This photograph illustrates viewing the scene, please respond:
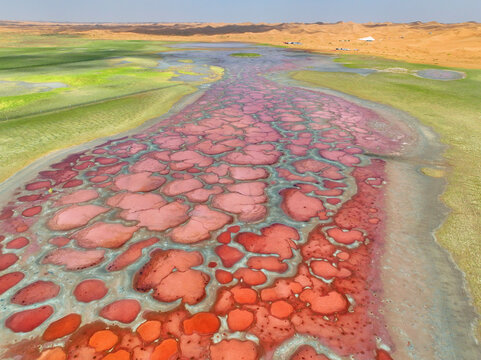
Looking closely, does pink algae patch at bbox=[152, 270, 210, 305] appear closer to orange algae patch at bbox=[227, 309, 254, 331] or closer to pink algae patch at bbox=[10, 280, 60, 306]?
orange algae patch at bbox=[227, 309, 254, 331]

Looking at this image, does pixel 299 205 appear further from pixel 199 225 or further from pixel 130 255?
pixel 130 255

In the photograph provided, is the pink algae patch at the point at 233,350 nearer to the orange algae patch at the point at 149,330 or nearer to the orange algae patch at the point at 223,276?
the orange algae patch at the point at 149,330

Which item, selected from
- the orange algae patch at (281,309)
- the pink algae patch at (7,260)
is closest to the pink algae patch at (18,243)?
the pink algae patch at (7,260)

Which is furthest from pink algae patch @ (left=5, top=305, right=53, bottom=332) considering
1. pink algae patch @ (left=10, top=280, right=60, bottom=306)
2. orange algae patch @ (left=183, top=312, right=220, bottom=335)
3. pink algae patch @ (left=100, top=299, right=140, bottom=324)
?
orange algae patch @ (left=183, top=312, right=220, bottom=335)

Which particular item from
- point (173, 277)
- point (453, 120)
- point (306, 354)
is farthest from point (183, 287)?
point (453, 120)

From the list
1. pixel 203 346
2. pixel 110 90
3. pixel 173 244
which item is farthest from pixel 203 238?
pixel 110 90

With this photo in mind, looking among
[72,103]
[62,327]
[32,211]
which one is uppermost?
[62,327]
